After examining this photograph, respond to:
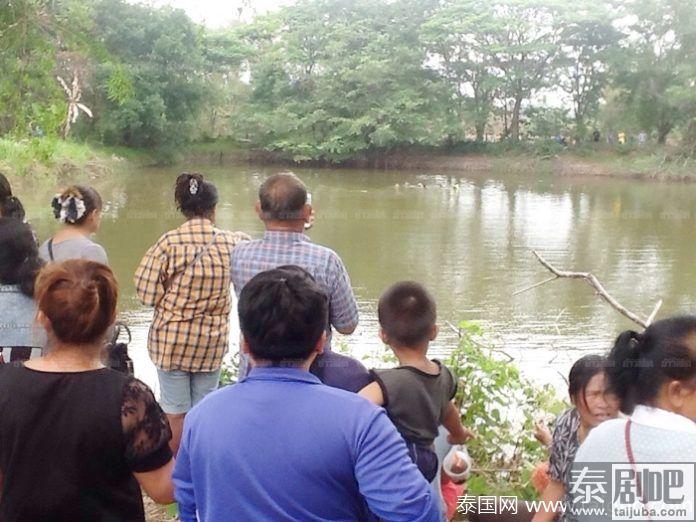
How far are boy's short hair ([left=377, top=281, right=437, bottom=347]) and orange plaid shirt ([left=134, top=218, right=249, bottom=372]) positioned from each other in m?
0.90

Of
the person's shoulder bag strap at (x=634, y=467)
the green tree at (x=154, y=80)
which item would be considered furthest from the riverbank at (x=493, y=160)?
the person's shoulder bag strap at (x=634, y=467)

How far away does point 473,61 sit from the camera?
2853 centimetres

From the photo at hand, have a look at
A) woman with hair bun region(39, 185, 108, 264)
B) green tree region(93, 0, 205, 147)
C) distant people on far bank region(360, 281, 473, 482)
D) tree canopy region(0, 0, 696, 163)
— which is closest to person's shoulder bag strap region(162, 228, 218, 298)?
woman with hair bun region(39, 185, 108, 264)

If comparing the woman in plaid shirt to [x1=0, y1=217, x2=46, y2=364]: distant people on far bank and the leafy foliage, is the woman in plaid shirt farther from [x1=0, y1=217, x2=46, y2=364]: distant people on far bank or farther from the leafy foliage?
the leafy foliage

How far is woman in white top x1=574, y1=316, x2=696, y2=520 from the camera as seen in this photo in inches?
50.3

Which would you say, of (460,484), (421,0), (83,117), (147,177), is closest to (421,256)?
(460,484)

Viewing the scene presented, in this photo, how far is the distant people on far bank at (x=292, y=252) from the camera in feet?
7.54

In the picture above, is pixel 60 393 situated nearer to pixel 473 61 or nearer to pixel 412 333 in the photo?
pixel 412 333

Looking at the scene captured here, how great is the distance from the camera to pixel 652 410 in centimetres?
132

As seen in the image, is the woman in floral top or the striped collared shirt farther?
the striped collared shirt

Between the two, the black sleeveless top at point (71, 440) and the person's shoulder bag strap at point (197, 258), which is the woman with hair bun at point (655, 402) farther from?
the person's shoulder bag strap at point (197, 258)

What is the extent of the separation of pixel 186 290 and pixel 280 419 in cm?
150

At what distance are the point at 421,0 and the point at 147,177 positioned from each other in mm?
12322

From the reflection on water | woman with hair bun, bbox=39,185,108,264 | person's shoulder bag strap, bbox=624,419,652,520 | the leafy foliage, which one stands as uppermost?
woman with hair bun, bbox=39,185,108,264
